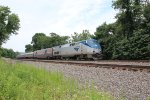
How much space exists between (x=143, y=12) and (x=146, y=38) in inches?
209

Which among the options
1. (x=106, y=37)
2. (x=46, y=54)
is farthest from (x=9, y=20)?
(x=106, y=37)

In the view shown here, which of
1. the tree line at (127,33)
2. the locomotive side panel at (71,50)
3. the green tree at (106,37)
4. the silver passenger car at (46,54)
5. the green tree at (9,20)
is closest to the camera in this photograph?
the tree line at (127,33)

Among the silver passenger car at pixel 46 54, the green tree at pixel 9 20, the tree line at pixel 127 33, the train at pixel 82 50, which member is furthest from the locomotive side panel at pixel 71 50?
the green tree at pixel 9 20

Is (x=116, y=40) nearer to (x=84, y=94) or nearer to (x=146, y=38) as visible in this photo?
(x=146, y=38)

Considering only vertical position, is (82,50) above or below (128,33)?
below

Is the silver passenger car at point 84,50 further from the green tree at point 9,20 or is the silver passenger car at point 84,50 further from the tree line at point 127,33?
the green tree at point 9,20

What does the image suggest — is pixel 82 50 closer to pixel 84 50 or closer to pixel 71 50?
pixel 84 50

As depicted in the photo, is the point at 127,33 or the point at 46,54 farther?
the point at 46,54

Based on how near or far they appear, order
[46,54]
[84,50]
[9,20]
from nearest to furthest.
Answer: [84,50]
[46,54]
[9,20]

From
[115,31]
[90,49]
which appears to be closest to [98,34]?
[115,31]

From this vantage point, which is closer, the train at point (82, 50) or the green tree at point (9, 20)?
the train at point (82, 50)

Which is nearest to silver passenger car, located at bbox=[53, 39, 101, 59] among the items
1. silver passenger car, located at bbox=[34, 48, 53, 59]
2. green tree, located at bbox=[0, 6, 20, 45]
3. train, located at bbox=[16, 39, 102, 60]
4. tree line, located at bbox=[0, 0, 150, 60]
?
train, located at bbox=[16, 39, 102, 60]

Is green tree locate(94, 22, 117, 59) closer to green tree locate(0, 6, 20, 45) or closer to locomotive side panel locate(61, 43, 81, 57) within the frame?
locomotive side panel locate(61, 43, 81, 57)

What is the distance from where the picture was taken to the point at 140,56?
35656 mm
